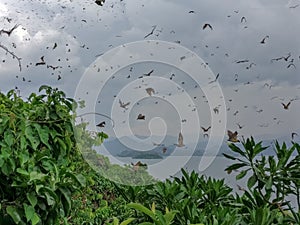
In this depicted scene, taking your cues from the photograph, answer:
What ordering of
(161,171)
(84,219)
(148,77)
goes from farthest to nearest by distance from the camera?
(84,219), (148,77), (161,171)

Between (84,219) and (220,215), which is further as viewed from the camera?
(84,219)

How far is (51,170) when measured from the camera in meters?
1.63

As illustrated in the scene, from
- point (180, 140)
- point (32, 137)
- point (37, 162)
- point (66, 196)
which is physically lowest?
point (66, 196)

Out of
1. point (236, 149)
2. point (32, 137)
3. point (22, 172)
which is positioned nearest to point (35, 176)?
point (22, 172)

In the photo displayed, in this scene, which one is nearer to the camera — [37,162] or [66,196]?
[66,196]

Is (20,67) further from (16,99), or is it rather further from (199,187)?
(199,187)

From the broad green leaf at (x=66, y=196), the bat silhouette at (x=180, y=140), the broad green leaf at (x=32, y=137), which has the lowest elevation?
the broad green leaf at (x=66, y=196)

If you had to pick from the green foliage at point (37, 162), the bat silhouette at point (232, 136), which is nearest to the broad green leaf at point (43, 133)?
the green foliage at point (37, 162)

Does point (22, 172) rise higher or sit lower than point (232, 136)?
lower

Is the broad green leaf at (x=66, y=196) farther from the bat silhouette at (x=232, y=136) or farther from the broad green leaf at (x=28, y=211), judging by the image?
the bat silhouette at (x=232, y=136)

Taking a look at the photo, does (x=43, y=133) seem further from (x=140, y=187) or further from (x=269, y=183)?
(x=269, y=183)

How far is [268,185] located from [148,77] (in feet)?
3.24

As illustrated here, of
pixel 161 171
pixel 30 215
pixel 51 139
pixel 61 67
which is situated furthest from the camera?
pixel 61 67

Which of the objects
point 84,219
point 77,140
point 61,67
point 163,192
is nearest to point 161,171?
point 77,140
